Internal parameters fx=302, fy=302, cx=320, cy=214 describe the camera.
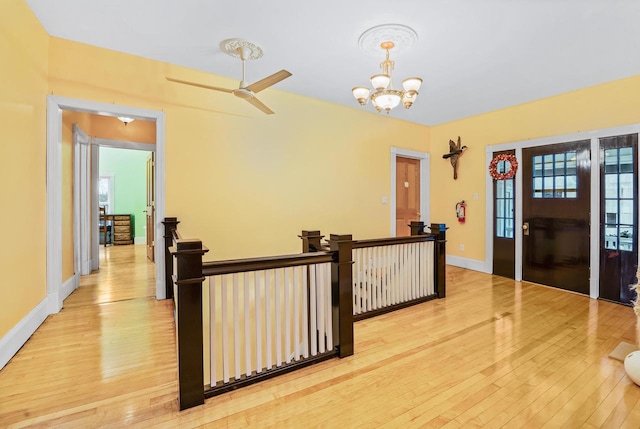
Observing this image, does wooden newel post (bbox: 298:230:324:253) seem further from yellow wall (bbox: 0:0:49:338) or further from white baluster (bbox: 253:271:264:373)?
yellow wall (bbox: 0:0:49:338)

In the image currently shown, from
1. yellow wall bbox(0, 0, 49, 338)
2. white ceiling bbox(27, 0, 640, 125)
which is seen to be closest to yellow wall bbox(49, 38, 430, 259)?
white ceiling bbox(27, 0, 640, 125)

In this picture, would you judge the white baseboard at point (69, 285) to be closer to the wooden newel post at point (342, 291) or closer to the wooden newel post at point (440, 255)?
the wooden newel post at point (342, 291)

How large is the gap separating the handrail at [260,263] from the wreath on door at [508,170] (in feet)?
12.9

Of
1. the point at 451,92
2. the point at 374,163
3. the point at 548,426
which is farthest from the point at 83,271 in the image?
the point at 451,92

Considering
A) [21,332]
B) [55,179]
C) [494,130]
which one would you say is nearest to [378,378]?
[21,332]

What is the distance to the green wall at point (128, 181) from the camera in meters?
8.66

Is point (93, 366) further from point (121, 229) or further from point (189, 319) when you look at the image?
point (121, 229)

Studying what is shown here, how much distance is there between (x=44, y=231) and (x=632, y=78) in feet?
22.1

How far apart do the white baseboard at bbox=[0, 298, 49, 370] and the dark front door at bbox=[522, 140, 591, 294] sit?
5961 millimetres

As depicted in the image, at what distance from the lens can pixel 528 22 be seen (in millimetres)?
2646

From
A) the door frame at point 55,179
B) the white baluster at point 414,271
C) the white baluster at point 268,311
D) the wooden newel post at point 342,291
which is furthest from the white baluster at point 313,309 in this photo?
the door frame at point 55,179

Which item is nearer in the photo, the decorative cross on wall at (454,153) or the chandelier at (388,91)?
the chandelier at (388,91)

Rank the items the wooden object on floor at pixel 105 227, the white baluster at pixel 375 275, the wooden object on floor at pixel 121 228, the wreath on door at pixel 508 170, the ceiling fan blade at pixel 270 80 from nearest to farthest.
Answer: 1. the ceiling fan blade at pixel 270 80
2. the white baluster at pixel 375 275
3. the wreath on door at pixel 508 170
4. the wooden object on floor at pixel 105 227
5. the wooden object on floor at pixel 121 228

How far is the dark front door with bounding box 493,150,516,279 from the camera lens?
4.81 meters
